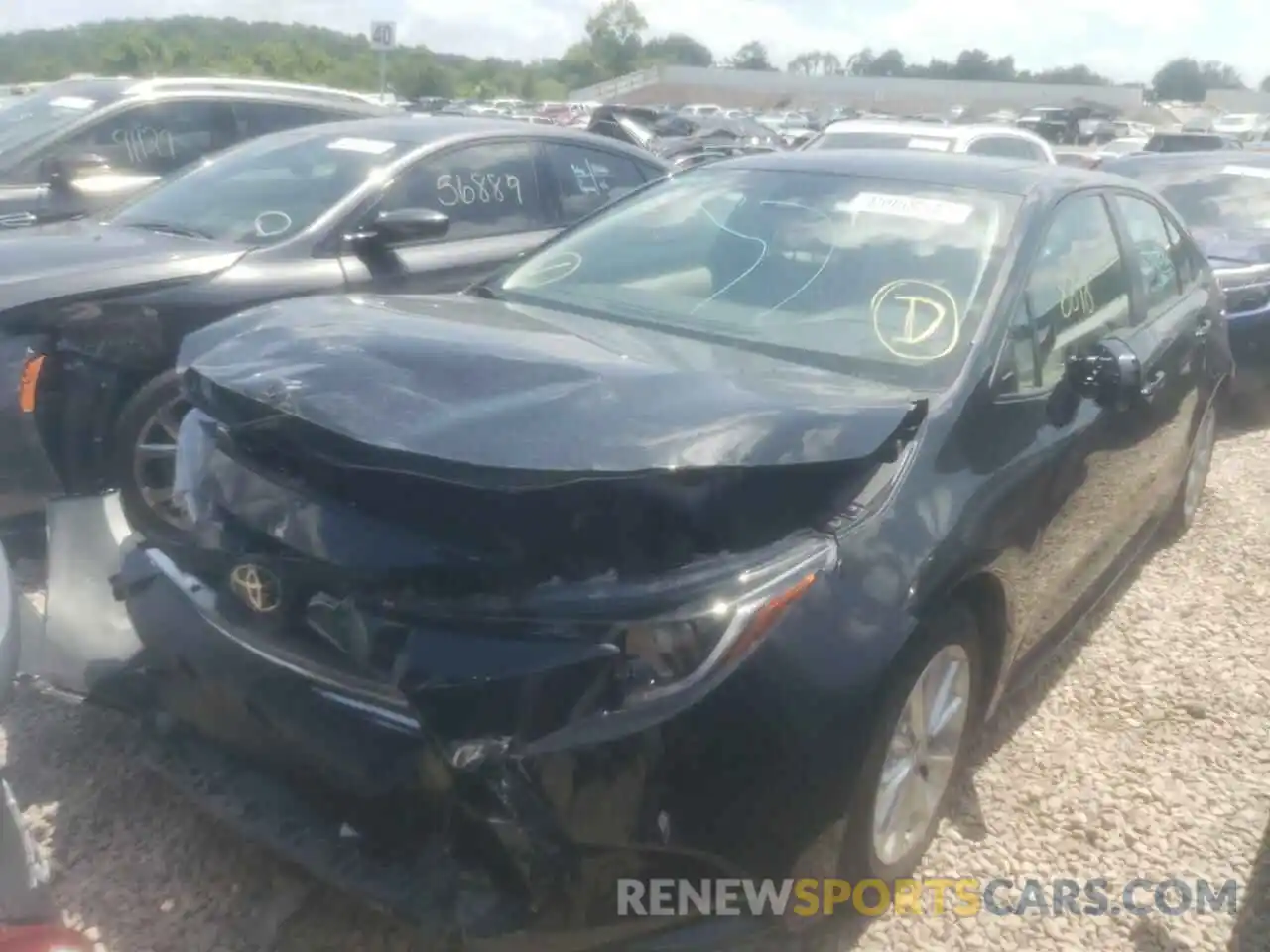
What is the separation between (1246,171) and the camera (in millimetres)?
8312

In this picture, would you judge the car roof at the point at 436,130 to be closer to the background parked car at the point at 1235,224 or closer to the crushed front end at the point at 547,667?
the crushed front end at the point at 547,667

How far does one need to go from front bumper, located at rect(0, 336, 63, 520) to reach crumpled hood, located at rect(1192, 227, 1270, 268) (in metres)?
6.02

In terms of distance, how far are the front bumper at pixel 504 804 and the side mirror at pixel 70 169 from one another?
453 cm

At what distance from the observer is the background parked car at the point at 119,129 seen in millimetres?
6133

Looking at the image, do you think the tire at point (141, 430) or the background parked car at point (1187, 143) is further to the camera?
the background parked car at point (1187, 143)

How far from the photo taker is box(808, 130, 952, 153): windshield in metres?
11.1

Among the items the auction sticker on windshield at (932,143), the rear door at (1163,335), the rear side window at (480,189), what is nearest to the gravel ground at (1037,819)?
the rear door at (1163,335)

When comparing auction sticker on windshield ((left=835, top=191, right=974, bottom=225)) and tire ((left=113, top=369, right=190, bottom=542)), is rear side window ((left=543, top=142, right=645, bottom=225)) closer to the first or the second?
tire ((left=113, top=369, right=190, bottom=542))

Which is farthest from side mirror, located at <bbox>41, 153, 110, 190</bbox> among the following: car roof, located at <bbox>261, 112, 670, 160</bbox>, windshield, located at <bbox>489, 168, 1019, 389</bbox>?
windshield, located at <bbox>489, 168, 1019, 389</bbox>

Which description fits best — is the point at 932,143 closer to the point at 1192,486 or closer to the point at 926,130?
the point at 926,130

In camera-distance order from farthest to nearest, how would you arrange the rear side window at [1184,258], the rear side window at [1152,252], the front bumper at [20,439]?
1. the rear side window at [1184,258]
2. the rear side window at [1152,252]
3. the front bumper at [20,439]

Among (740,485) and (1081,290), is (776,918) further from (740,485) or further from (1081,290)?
(1081,290)

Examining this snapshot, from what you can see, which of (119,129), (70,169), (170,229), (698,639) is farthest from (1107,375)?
(119,129)

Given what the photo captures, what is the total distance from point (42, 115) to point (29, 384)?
4.24 metres
